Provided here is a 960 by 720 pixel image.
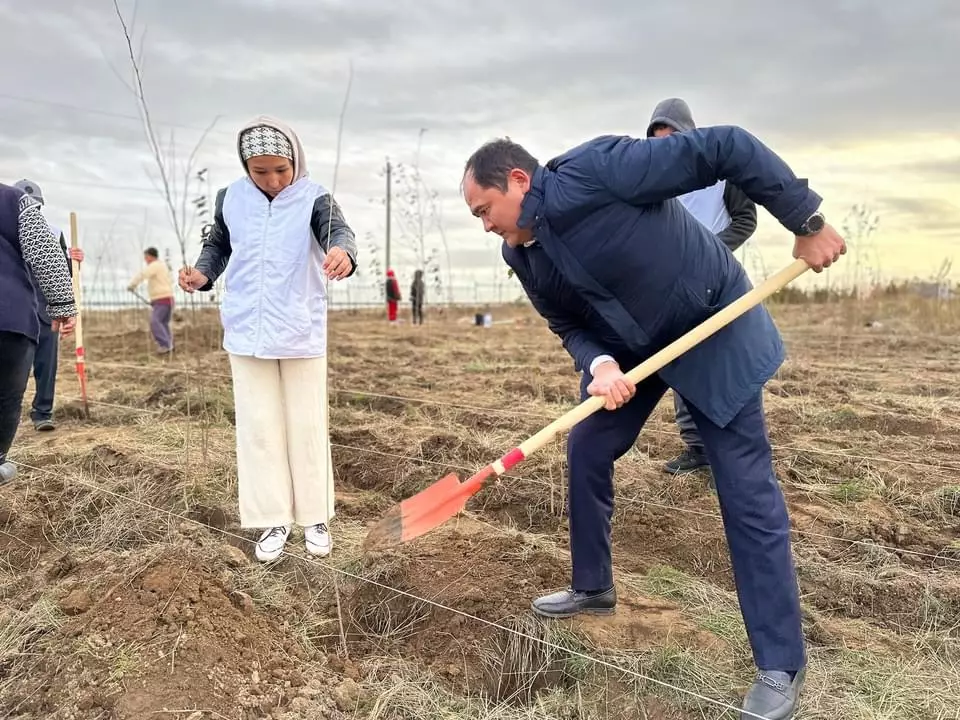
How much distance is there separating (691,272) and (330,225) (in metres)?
1.27

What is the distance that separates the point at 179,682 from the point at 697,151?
5.90 ft

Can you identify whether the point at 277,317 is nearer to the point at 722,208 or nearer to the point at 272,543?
the point at 272,543

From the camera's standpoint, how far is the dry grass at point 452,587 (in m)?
1.96

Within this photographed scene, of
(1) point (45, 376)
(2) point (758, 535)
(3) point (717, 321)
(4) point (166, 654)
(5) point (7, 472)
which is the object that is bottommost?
(4) point (166, 654)

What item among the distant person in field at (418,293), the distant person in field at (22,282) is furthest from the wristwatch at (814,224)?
the distant person in field at (418,293)

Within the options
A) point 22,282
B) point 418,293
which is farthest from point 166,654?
point 418,293

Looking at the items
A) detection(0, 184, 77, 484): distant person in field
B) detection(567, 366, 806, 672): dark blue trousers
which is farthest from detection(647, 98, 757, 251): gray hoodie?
detection(0, 184, 77, 484): distant person in field

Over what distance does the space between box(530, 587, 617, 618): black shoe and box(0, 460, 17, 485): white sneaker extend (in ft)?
9.43

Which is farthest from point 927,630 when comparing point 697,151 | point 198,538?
point 198,538

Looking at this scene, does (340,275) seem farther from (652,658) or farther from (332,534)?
(652,658)

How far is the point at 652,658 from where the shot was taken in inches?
81.7

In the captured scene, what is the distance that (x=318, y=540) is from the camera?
2.79 metres

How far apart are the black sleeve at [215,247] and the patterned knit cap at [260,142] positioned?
31 centimetres

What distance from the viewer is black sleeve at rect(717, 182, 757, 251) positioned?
331cm
